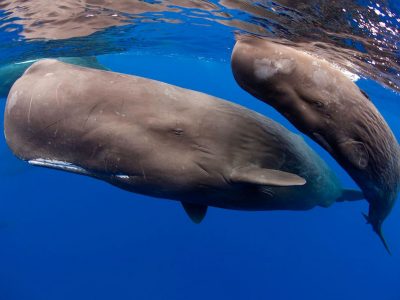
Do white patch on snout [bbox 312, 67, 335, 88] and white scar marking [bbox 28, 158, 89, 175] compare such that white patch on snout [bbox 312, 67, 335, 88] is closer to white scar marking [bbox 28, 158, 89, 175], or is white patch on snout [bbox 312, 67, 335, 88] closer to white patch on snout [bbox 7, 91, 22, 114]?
white scar marking [bbox 28, 158, 89, 175]

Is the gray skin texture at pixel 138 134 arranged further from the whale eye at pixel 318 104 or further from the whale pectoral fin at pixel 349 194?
the whale pectoral fin at pixel 349 194

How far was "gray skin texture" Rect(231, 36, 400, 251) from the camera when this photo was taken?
167 inches

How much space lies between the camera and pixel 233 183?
→ 15.9ft

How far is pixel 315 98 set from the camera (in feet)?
14.4

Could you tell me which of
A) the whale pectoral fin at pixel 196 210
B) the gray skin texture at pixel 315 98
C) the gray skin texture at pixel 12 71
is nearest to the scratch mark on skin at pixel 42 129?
the gray skin texture at pixel 315 98

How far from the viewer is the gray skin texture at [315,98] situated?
4.23 meters

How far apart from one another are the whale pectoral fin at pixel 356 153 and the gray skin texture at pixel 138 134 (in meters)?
0.82

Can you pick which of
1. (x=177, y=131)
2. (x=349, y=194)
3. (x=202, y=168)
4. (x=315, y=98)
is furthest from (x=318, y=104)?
(x=349, y=194)

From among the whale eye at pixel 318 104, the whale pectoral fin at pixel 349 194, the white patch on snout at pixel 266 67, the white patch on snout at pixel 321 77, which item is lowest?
the whale pectoral fin at pixel 349 194

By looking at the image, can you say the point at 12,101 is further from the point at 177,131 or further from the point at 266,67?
the point at 266,67

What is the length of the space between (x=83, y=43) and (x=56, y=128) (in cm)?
1153

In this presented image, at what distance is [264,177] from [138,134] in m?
1.56


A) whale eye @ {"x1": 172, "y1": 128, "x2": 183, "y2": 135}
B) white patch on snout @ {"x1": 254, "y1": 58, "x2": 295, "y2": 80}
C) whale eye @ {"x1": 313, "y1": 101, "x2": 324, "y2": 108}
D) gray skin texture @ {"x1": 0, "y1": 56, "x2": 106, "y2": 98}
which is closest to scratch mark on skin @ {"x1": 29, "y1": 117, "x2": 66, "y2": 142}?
whale eye @ {"x1": 172, "y1": 128, "x2": 183, "y2": 135}

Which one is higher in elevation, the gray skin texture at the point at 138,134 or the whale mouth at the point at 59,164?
the gray skin texture at the point at 138,134
